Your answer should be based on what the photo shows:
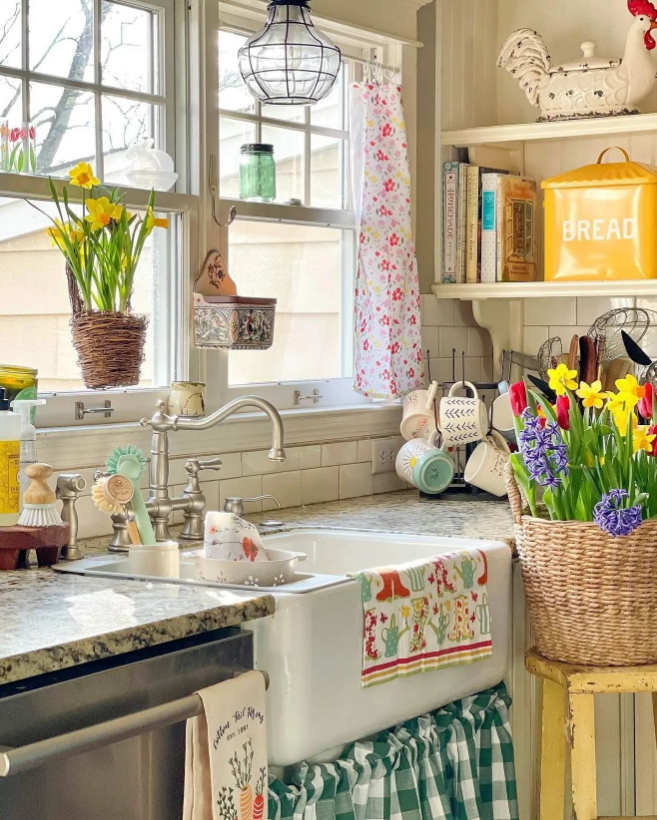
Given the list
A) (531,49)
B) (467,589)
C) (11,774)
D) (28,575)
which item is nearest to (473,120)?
(531,49)

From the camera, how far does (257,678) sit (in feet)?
6.46

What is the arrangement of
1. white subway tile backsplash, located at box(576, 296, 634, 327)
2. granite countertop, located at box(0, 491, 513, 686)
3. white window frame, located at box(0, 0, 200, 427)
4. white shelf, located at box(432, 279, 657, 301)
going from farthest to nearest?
white subway tile backsplash, located at box(576, 296, 634, 327)
white shelf, located at box(432, 279, 657, 301)
white window frame, located at box(0, 0, 200, 427)
granite countertop, located at box(0, 491, 513, 686)

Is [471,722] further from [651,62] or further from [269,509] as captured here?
[651,62]

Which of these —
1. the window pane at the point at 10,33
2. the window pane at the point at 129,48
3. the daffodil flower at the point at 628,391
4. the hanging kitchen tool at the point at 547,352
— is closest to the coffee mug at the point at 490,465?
the hanging kitchen tool at the point at 547,352

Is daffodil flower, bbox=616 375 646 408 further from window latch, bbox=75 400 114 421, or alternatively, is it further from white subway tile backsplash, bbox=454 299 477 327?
white subway tile backsplash, bbox=454 299 477 327

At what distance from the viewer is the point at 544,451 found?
7.94 feet

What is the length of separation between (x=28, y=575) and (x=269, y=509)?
993mm

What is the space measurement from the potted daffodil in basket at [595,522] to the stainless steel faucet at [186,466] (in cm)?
50

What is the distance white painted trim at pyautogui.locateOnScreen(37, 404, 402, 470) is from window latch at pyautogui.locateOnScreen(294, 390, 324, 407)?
64mm

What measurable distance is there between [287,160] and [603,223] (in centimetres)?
87

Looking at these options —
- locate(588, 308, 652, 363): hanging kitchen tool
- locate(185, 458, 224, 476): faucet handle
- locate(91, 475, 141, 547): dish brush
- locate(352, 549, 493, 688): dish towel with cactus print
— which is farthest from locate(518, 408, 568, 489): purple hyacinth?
locate(588, 308, 652, 363): hanging kitchen tool

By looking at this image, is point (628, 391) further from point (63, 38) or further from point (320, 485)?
point (63, 38)

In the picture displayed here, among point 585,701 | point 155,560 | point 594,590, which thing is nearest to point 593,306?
point 594,590

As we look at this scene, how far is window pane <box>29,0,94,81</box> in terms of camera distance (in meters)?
2.59
